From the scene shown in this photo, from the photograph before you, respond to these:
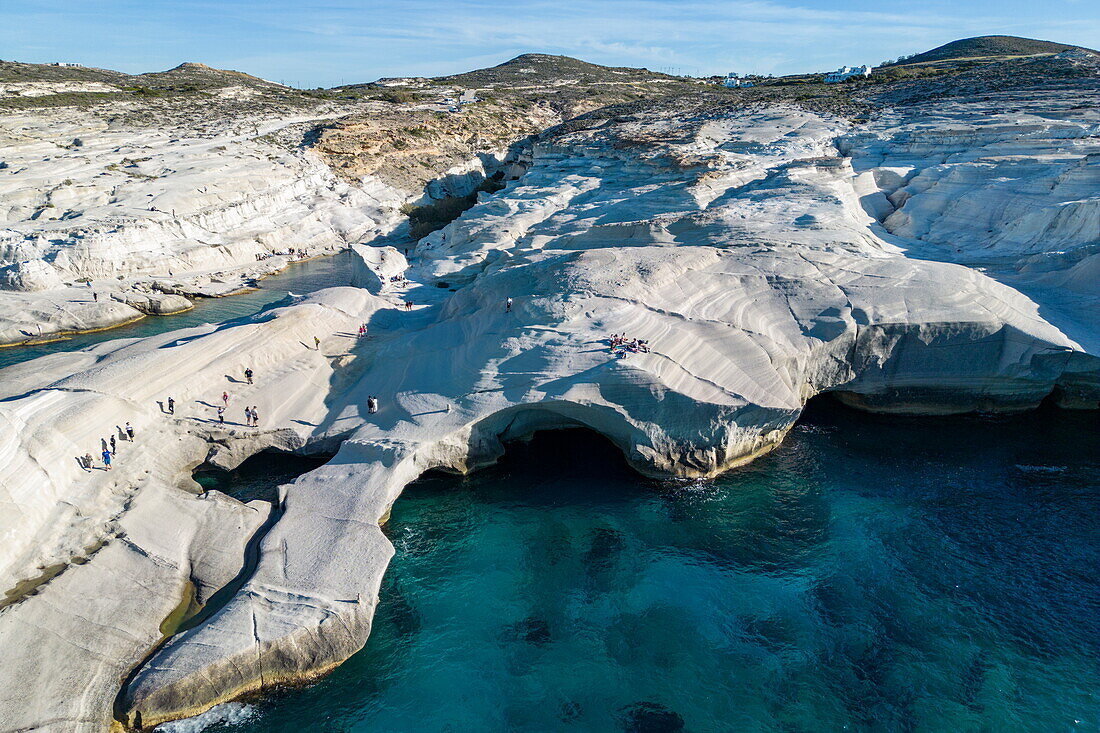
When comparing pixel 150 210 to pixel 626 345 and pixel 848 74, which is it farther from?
pixel 848 74

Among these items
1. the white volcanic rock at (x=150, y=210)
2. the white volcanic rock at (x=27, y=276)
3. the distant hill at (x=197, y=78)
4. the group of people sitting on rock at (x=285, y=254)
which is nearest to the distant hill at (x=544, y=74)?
the distant hill at (x=197, y=78)

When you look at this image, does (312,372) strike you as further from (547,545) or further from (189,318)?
(189,318)

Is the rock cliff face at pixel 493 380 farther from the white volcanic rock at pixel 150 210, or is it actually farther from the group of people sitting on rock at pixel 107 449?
the white volcanic rock at pixel 150 210

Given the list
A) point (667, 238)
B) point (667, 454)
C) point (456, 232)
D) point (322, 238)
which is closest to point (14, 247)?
point (322, 238)

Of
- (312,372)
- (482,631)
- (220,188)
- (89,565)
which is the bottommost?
(482,631)

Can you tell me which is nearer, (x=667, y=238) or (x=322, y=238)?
(x=667, y=238)

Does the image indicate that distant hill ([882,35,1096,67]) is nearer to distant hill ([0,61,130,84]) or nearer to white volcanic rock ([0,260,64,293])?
white volcanic rock ([0,260,64,293])
